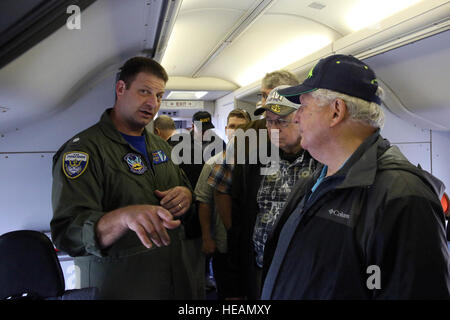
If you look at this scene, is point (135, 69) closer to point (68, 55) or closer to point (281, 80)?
point (68, 55)

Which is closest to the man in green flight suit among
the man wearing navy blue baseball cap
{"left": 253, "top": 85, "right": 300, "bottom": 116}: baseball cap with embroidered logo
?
the man wearing navy blue baseball cap

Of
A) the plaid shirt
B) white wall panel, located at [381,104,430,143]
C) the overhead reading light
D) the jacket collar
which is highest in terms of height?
the overhead reading light

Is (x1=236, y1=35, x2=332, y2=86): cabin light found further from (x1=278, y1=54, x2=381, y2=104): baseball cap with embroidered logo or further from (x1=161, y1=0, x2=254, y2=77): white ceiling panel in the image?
(x1=278, y1=54, x2=381, y2=104): baseball cap with embroidered logo

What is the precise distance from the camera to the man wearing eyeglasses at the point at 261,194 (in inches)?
70.0

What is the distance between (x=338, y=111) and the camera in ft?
3.81

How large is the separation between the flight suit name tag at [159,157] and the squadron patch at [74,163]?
391 mm

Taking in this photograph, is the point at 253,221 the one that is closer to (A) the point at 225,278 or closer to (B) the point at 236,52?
(A) the point at 225,278

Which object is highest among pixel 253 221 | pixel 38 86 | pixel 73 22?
pixel 73 22

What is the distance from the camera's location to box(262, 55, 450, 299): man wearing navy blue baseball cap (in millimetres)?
856

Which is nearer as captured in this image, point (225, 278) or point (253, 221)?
point (253, 221)

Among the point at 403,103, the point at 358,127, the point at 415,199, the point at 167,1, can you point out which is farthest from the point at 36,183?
the point at 403,103

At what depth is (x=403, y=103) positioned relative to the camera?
132 inches

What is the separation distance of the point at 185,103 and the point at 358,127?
5.80 m

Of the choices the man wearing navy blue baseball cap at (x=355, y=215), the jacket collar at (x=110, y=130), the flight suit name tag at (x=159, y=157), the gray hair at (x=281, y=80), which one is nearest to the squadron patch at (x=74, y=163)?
the jacket collar at (x=110, y=130)
